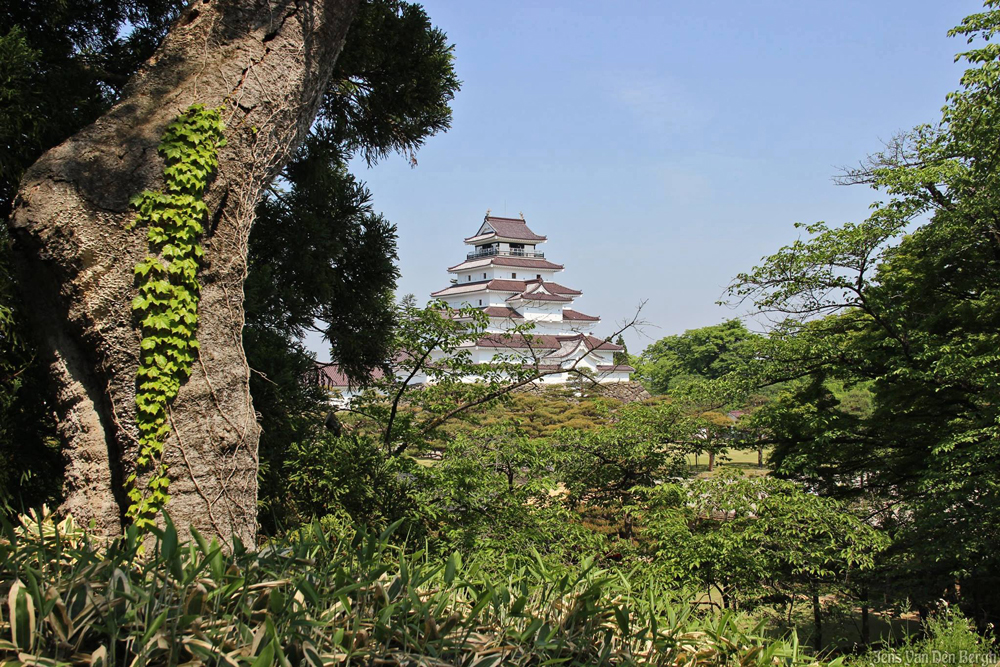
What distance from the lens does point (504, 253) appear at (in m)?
44.1

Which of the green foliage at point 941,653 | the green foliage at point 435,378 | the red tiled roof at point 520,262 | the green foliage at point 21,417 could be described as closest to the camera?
the green foliage at point 941,653

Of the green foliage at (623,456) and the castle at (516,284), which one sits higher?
the castle at (516,284)

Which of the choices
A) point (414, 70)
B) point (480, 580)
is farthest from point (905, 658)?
point (414, 70)

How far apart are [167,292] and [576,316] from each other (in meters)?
38.1

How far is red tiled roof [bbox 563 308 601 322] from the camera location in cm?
4088

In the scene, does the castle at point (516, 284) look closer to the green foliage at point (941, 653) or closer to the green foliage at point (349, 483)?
the green foliage at point (349, 483)

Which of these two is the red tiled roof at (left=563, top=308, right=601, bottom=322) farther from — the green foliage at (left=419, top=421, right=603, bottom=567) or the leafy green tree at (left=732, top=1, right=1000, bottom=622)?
the green foliage at (left=419, top=421, right=603, bottom=567)

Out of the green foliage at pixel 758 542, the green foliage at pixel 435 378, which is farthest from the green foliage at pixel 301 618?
the green foliage at pixel 758 542

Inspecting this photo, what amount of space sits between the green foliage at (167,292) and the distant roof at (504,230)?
41.1 meters

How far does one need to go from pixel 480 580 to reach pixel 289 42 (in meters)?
3.39

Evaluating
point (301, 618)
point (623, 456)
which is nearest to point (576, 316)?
point (623, 456)

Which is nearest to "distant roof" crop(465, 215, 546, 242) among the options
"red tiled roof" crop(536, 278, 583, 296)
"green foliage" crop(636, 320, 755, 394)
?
"red tiled roof" crop(536, 278, 583, 296)

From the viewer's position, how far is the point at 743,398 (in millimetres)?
10430

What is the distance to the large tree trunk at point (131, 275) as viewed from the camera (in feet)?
11.1
